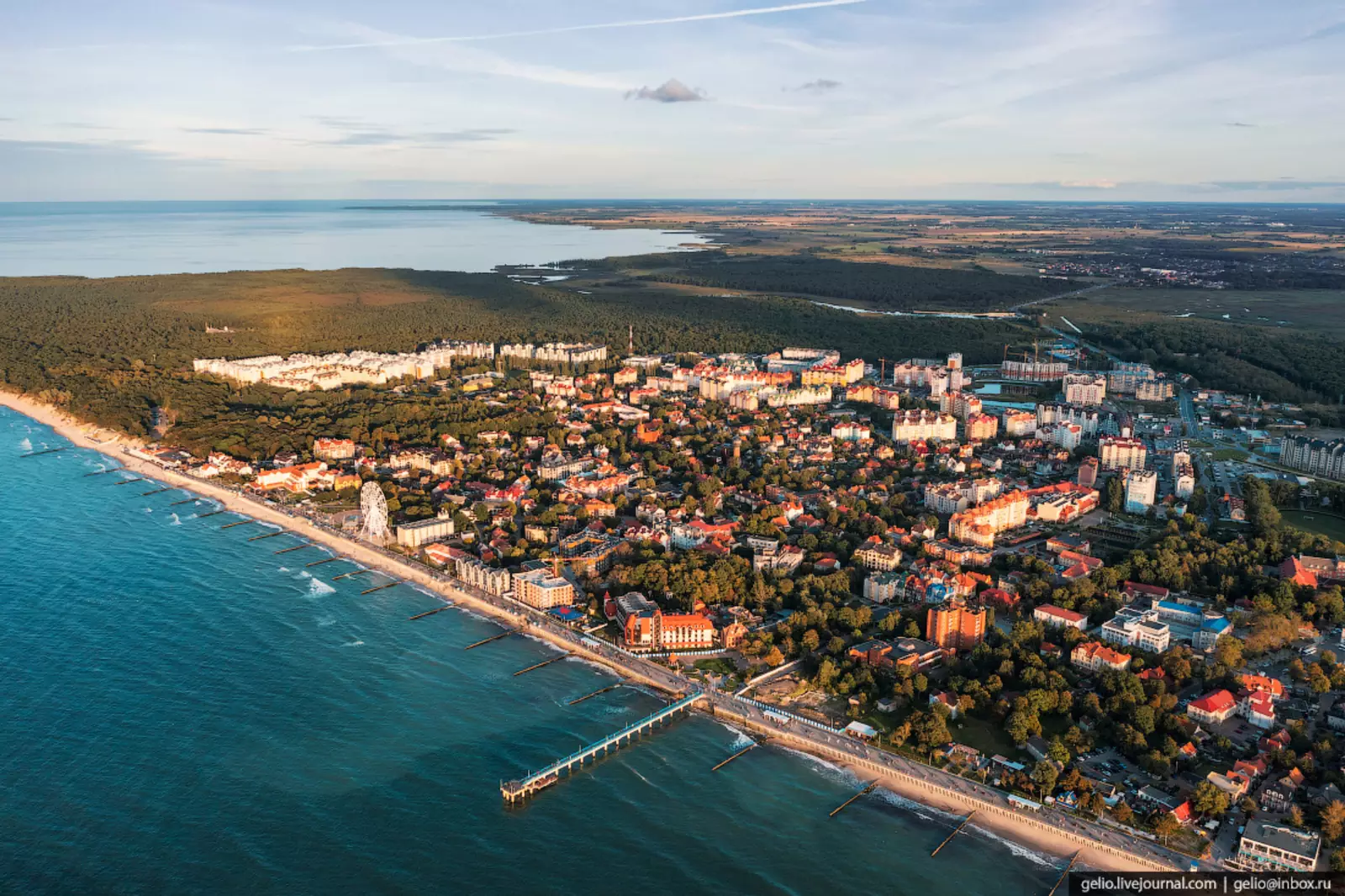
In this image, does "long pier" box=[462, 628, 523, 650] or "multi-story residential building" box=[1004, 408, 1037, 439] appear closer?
"long pier" box=[462, 628, 523, 650]

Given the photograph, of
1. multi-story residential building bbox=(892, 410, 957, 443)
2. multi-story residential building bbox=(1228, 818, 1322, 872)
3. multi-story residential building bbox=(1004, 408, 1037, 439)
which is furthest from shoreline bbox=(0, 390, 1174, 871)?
multi-story residential building bbox=(1004, 408, 1037, 439)

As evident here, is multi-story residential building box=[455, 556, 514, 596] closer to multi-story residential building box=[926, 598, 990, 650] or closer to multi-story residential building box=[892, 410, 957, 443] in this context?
multi-story residential building box=[926, 598, 990, 650]

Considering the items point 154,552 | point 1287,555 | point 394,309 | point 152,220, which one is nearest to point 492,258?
point 394,309

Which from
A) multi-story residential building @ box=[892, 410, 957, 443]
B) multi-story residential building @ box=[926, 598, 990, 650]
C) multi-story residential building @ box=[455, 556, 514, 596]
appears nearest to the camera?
multi-story residential building @ box=[926, 598, 990, 650]

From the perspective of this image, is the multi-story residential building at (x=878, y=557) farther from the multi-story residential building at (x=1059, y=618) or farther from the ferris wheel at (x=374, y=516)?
the ferris wheel at (x=374, y=516)

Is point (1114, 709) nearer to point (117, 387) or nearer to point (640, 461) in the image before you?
point (640, 461)

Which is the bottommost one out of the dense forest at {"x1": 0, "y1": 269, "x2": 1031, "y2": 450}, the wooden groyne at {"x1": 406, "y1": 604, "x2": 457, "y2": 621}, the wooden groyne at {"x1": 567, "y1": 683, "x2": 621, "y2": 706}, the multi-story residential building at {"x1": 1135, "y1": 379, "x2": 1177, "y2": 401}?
the wooden groyne at {"x1": 567, "y1": 683, "x2": 621, "y2": 706}

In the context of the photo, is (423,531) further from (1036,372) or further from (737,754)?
(1036,372)

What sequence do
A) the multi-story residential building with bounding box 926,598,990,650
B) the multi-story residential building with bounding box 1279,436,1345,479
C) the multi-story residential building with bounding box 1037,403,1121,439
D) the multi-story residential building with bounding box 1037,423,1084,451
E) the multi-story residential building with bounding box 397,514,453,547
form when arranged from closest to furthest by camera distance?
the multi-story residential building with bounding box 926,598,990,650, the multi-story residential building with bounding box 397,514,453,547, the multi-story residential building with bounding box 1279,436,1345,479, the multi-story residential building with bounding box 1037,423,1084,451, the multi-story residential building with bounding box 1037,403,1121,439
